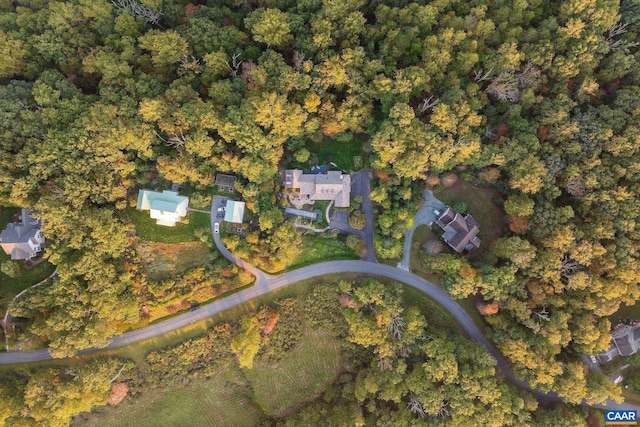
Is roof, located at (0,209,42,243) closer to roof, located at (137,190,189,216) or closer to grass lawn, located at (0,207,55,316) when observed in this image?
grass lawn, located at (0,207,55,316)

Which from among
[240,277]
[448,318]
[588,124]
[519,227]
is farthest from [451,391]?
[588,124]

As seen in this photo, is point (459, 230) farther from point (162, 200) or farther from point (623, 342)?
point (162, 200)

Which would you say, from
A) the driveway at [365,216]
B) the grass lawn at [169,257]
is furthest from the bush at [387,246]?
A: the grass lawn at [169,257]

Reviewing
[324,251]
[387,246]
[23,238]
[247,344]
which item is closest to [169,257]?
[247,344]

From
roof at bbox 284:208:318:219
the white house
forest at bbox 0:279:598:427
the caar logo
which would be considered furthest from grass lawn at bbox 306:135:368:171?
the caar logo

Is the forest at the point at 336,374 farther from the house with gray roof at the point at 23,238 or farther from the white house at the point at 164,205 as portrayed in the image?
the white house at the point at 164,205
